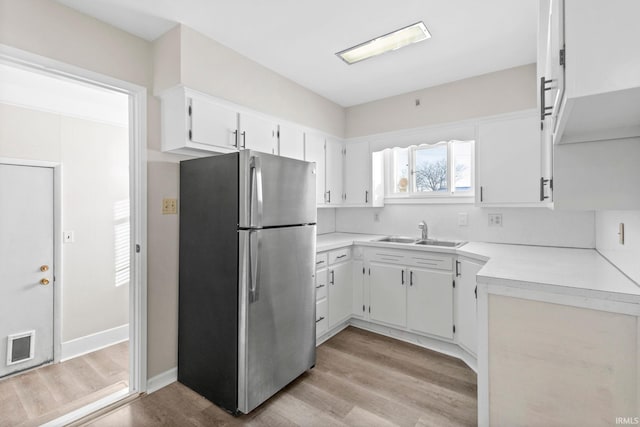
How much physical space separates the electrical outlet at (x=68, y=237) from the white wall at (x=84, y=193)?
0.03m

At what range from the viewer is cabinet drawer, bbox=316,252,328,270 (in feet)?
8.81

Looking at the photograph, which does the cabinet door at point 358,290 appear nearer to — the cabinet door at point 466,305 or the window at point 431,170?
the cabinet door at point 466,305

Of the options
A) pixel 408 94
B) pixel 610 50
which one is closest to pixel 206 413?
pixel 610 50

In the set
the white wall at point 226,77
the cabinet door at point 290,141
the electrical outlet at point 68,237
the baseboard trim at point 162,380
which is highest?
the white wall at point 226,77

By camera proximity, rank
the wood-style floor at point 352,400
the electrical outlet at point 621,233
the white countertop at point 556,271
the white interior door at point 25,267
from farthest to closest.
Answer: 1. the white interior door at point 25,267
2. the wood-style floor at point 352,400
3. the electrical outlet at point 621,233
4. the white countertop at point 556,271

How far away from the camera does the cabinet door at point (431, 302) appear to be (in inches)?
102

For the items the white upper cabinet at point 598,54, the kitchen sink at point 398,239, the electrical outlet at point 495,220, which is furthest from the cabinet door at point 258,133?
the electrical outlet at point 495,220

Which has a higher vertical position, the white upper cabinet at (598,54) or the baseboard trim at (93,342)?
the white upper cabinet at (598,54)

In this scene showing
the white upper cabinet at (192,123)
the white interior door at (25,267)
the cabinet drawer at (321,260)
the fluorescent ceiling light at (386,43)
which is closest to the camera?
the white upper cabinet at (192,123)

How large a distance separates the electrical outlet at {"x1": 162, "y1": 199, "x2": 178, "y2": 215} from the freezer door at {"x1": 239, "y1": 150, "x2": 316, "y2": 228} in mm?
743

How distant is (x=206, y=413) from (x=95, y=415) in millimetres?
685

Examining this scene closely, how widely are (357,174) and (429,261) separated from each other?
1.42 m

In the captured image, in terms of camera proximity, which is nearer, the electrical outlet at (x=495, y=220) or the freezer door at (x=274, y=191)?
the freezer door at (x=274, y=191)

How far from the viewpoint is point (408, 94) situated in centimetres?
332
